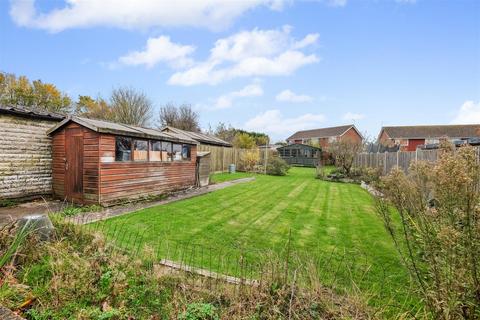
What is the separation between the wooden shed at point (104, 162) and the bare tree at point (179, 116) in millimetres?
25224

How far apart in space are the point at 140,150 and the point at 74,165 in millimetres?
2132

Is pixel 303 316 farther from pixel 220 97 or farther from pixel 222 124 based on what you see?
pixel 222 124

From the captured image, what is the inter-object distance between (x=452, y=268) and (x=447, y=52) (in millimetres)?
11722

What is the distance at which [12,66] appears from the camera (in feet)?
91.5

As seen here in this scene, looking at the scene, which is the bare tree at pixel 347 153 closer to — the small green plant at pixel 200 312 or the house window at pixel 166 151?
the house window at pixel 166 151

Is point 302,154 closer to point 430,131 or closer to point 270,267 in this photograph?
point 430,131

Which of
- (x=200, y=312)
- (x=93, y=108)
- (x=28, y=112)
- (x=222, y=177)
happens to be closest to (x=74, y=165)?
(x=28, y=112)

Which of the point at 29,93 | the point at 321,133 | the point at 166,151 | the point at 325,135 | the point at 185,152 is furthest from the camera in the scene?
the point at 321,133

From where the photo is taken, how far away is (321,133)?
44.5 m

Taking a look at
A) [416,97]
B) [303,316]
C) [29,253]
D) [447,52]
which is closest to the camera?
[303,316]

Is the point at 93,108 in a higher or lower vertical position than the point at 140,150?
higher

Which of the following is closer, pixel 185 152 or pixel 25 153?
pixel 25 153

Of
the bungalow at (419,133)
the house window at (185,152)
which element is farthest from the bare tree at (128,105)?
the bungalow at (419,133)

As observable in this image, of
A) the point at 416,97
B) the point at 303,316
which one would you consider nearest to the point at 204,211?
the point at 303,316
